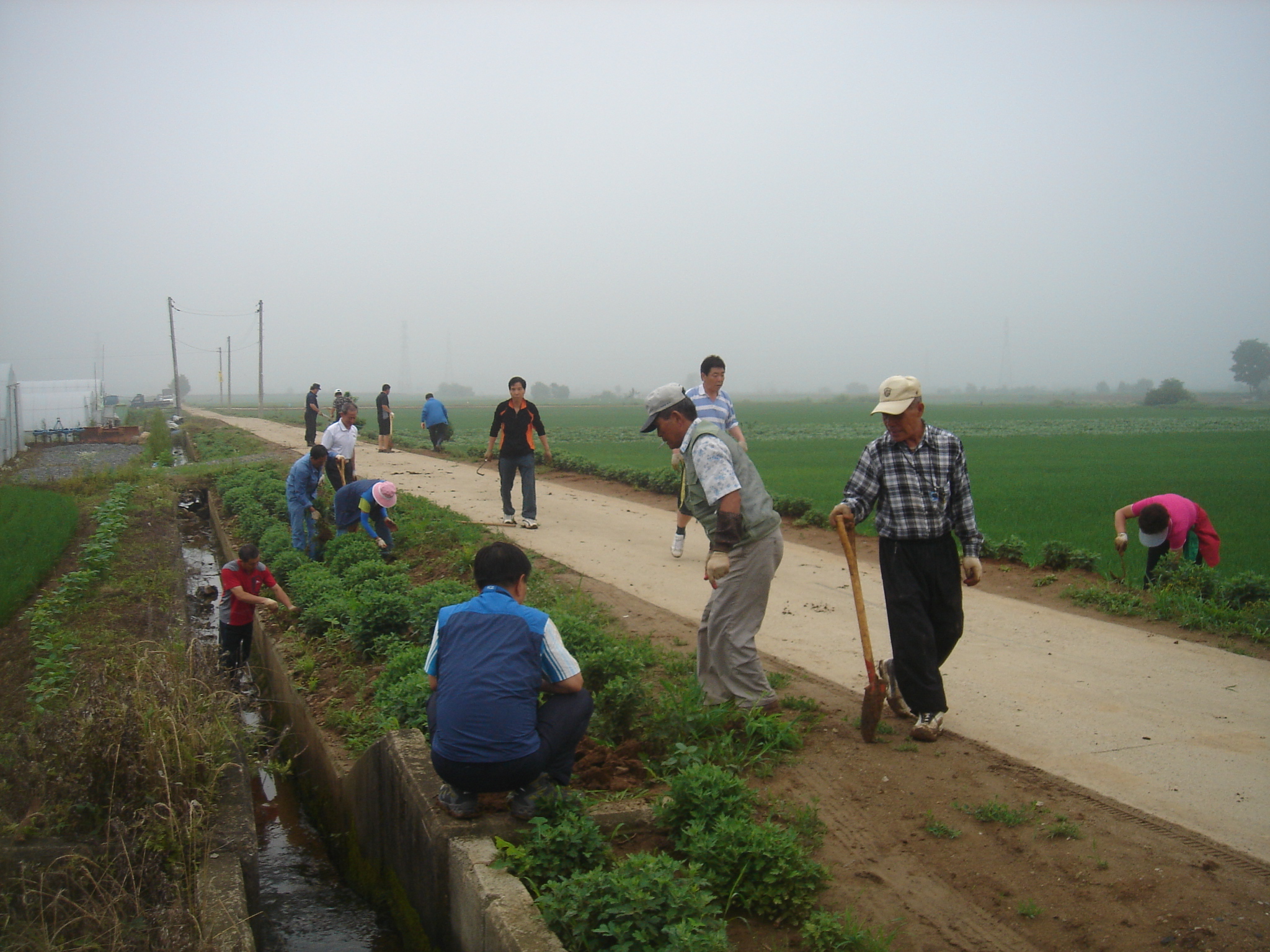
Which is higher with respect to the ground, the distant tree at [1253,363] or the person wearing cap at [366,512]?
the distant tree at [1253,363]

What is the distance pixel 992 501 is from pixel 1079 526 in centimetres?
336

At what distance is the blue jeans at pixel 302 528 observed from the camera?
1138 centimetres

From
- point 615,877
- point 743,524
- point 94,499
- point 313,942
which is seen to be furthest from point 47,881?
point 94,499

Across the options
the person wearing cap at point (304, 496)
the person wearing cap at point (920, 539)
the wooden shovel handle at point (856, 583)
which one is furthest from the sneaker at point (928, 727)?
the person wearing cap at point (304, 496)

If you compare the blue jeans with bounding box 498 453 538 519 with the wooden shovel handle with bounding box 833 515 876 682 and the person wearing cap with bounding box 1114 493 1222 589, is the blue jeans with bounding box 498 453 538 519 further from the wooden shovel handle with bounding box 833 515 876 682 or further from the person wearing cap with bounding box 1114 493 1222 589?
the wooden shovel handle with bounding box 833 515 876 682

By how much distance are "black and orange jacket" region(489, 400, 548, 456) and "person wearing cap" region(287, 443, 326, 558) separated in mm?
2212

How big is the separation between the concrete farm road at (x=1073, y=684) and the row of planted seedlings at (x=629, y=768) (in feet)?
3.61

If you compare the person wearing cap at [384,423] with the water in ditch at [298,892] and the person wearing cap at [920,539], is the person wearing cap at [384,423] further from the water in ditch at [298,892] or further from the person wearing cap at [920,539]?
the person wearing cap at [920,539]

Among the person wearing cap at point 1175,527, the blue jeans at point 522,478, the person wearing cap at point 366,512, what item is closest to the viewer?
the person wearing cap at point 1175,527

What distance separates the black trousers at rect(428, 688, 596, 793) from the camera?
12.9 feet

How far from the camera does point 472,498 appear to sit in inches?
636

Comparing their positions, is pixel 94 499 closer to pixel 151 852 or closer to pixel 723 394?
pixel 723 394

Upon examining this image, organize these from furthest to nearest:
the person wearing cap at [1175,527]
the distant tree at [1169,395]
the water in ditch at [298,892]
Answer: the distant tree at [1169,395] < the person wearing cap at [1175,527] < the water in ditch at [298,892]

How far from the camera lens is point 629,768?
5.01 metres
